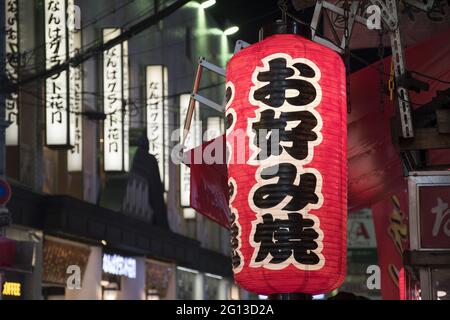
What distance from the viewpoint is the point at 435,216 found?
38.5ft

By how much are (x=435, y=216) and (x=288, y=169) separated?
2043mm

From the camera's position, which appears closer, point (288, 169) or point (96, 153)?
point (288, 169)

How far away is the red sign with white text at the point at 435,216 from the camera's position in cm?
1167

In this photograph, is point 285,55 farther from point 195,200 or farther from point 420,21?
point 420,21

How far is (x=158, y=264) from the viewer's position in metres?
39.5

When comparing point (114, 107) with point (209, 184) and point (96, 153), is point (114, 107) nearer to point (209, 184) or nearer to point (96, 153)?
point (96, 153)

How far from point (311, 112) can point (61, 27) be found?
12.6m

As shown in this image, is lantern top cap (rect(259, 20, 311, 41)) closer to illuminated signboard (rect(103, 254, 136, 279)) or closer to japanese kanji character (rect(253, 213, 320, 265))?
japanese kanji character (rect(253, 213, 320, 265))

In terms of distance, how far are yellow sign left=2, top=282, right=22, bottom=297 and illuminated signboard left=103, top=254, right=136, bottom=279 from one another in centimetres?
618

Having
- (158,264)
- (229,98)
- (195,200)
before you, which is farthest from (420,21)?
(158,264)

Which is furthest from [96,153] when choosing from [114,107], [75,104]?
[75,104]

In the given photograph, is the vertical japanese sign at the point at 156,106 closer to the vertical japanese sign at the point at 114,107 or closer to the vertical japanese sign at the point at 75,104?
the vertical japanese sign at the point at 114,107

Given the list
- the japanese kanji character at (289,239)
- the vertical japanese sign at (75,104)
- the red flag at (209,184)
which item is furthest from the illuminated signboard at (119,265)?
the japanese kanji character at (289,239)

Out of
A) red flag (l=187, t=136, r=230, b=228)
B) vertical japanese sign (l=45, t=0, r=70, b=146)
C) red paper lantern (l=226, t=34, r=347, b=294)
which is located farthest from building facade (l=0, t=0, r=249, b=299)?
red paper lantern (l=226, t=34, r=347, b=294)
